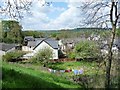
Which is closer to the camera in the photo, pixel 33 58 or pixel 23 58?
pixel 33 58

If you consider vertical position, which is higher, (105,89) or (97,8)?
(97,8)

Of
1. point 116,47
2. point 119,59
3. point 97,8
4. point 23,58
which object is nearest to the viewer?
point 97,8

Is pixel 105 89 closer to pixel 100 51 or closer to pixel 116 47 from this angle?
pixel 116 47

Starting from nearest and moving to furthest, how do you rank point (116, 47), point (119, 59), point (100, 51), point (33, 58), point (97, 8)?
point (97, 8) < point (119, 59) < point (116, 47) < point (100, 51) < point (33, 58)

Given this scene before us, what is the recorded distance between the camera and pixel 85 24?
7496 millimetres

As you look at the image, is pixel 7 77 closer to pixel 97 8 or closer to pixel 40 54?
pixel 97 8

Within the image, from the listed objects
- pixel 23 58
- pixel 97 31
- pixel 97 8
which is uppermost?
pixel 97 8

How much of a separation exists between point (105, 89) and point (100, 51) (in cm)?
486

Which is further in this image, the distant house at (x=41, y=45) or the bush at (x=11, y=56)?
the distant house at (x=41, y=45)

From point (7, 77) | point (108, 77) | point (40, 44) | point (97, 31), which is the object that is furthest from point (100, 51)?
point (40, 44)

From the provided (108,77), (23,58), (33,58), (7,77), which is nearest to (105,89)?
(108,77)

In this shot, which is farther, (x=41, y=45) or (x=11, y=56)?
(x=41, y=45)

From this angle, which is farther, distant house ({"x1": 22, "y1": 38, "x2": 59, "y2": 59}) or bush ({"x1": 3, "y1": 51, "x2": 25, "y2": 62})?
distant house ({"x1": 22, "y1": 38, "x2": 59, "y2": 59})

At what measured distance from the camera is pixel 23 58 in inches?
1473
